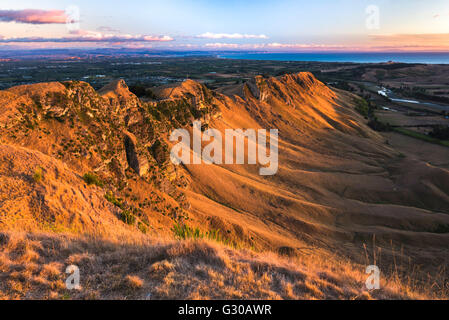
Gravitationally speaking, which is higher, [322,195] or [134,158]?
[134,158]

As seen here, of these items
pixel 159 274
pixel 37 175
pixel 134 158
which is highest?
pixel 37 175

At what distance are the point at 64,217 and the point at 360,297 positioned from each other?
12029 millimetres

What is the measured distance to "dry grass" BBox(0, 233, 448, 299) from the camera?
5176mm

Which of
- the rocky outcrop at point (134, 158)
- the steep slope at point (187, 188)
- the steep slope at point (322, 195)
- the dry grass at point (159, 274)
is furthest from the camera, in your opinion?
the steep slope at point (322, 195)

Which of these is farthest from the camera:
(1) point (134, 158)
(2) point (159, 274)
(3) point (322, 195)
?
(3) point (322, 195)

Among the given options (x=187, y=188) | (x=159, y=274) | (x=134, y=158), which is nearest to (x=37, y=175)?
(x=159, y=274)

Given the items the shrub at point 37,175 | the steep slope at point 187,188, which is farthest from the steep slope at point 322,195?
the shrub at point 37,175

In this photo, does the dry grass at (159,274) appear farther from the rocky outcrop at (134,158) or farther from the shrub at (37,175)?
the rocky outcrop at (134,158)

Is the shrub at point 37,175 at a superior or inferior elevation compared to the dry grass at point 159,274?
superior

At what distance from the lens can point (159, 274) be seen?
5840 mm

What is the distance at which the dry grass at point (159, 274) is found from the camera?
204 inches

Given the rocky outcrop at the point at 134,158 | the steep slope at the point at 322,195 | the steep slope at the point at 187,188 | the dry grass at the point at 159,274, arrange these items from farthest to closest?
1. the steep slope at the point at 322,195
2. the rocky outcrop at the point at 134,158
3. the steep slope at the point at 187,188
4. the dry grass at the point at 159,274

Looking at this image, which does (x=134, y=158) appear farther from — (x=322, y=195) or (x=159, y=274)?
(x=322, y=195)
